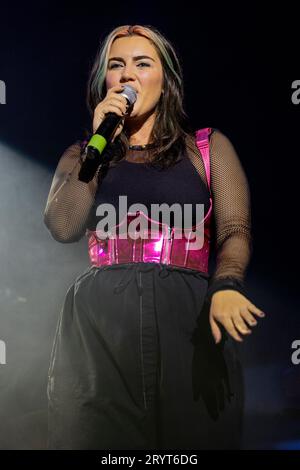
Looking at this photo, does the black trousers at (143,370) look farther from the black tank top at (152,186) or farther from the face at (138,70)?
the face at (138,70)

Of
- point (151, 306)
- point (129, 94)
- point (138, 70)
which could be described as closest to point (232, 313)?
point (151, 306)

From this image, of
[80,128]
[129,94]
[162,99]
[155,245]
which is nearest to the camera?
[155,245]

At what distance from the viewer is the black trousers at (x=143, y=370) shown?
4.09ft

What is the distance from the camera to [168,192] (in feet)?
4.64

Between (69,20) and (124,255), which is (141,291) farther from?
(69,20)

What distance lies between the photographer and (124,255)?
1381 mm

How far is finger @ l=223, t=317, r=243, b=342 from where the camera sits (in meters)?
1.14

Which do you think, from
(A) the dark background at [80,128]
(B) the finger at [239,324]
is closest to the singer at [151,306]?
(B) the finger at [239,324]

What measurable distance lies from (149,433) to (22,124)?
2173mm

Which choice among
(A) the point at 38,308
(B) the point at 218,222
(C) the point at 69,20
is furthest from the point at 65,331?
(C) the point at 69,20

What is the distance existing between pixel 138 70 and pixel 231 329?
0.83 m

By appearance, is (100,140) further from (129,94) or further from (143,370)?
(143,370)

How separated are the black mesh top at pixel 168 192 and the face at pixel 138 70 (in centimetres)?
18

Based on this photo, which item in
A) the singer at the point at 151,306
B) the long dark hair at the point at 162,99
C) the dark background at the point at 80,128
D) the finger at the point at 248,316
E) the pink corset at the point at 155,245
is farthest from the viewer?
the dark background at the point at 80,128
